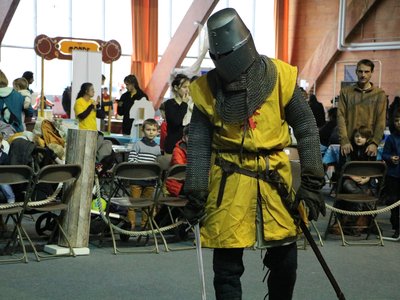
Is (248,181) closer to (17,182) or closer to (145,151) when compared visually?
(17,182)

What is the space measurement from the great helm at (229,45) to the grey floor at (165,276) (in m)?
1.91

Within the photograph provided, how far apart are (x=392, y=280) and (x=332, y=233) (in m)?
1.98

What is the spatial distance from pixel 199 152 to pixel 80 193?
9.58 feet

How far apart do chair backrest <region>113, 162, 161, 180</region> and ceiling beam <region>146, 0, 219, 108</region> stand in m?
12.2

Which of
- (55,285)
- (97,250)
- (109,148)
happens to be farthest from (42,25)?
(55,285)

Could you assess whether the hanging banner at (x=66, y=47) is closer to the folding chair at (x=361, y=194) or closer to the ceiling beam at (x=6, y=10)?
the ceiling beam at (x=6, y=10)

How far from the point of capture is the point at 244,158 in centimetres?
339

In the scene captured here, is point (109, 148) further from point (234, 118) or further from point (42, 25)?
point (42, 25)

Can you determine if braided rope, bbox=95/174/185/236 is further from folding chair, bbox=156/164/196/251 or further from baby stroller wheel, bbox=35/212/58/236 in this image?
baby stroller wheel, bbox=35/212/58/236

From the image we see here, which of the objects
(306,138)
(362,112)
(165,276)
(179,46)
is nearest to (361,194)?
(362,112)

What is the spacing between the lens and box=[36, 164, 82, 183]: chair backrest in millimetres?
5928

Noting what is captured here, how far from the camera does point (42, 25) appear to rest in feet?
64.7

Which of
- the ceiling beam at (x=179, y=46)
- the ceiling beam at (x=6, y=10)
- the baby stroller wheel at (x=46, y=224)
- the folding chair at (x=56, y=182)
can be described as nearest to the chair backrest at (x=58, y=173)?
the folding chair at (x=56, y=182)

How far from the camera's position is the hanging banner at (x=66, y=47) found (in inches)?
492
